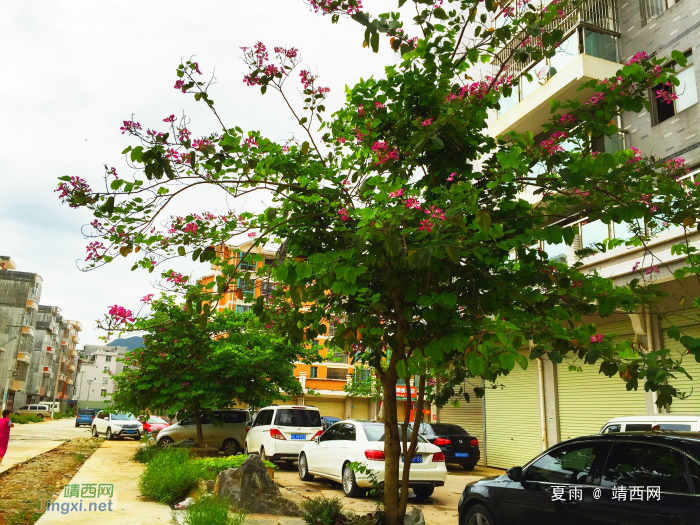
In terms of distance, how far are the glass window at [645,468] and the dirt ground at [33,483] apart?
7616mm

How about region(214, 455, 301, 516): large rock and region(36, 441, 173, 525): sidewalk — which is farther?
region(214, 455, 301, 516): large rock

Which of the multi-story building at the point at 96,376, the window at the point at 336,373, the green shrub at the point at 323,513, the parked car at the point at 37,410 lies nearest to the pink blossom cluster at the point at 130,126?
the green shrub at the point at 323,513

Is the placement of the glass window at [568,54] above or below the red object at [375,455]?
above

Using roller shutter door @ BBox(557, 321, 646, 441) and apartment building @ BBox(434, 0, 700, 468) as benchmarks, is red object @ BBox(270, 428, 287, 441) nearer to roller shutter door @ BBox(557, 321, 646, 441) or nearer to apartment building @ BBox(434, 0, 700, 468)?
apartment building @ BBox(434, 0, 700, 468)

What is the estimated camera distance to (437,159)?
576 centimetres

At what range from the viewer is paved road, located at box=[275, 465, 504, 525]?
9.99 m

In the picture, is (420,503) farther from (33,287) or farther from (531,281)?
(33,287)

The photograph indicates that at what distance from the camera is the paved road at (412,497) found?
9992 mm

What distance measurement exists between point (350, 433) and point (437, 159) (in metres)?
8.17

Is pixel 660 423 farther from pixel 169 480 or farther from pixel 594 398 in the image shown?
pixel 169 480

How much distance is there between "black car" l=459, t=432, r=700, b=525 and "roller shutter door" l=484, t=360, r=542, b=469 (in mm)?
11726

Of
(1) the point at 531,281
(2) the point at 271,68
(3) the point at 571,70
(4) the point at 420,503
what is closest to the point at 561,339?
(1) the point at 531,281

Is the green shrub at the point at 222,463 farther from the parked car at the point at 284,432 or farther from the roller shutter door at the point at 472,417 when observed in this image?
the roller shutter door at the point at 472,417

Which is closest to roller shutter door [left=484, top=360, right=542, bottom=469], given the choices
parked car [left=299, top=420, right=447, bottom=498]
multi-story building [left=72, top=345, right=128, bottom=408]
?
parked car [left=299, top=420, right=447, bottom=498]
